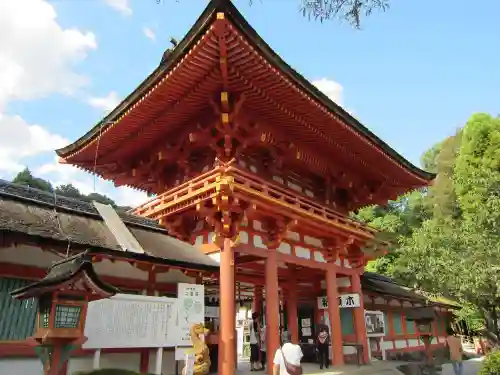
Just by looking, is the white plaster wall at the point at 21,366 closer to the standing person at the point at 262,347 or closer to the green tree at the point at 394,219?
the standing person at the point at 262,347

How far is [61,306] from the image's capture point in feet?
20.6

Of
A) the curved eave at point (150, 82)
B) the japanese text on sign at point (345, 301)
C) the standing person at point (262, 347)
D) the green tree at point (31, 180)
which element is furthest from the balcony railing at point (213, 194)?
the green tree at point (31, 180)

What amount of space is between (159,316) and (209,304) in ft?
13.0

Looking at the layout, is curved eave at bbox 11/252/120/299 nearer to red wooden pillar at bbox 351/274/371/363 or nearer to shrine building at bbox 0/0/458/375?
shrine building at bbox 0/0/458/375

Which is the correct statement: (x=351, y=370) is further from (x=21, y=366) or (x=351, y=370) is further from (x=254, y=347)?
(x=21, y=366)

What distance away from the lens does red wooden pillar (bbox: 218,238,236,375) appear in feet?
32.3

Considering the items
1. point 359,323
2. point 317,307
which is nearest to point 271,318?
point 317,307

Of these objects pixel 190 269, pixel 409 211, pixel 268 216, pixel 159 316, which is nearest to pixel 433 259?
pixel 268 216

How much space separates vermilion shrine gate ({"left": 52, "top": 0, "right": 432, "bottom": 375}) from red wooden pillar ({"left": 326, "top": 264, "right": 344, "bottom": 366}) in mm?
34

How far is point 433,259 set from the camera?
14.9 metres

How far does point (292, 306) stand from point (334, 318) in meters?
2.39

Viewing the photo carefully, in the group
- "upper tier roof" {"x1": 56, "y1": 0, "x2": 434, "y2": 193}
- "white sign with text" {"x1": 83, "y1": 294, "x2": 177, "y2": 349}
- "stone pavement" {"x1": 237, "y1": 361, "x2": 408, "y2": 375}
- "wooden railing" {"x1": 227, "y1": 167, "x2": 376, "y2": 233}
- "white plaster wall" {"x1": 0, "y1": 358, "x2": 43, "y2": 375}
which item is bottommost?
"stone pavement" {"x1": 237, "y1": 361, "x2": 408, "y2": 375}

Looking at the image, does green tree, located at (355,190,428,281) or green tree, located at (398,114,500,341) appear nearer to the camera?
green tree, located at (398,114,500,341)

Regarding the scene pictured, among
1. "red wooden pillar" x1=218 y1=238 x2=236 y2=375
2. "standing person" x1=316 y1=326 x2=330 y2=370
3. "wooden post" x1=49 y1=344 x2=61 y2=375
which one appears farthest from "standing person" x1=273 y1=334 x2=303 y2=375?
"standing person" x1=316 y1=326 x2=330 y2=370
